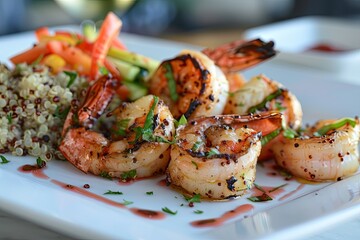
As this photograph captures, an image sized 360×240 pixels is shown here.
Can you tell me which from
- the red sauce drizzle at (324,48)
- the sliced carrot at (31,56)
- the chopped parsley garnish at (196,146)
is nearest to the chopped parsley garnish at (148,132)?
the chopped parsley garnish at (196,146)

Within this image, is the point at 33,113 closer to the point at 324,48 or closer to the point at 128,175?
the point at 128,175

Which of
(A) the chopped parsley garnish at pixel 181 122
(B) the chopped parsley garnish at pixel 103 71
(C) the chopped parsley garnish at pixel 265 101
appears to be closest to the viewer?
(A) the chopped parsley garnish at pixel 181 122

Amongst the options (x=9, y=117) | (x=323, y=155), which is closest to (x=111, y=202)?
(x=9, y=117)

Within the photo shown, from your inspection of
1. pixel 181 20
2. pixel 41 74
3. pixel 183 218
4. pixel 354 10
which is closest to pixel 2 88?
pixel 41 74

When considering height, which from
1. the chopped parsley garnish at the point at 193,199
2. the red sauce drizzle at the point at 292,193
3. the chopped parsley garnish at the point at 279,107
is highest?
the chopped parsley garnish at the point at 279,107

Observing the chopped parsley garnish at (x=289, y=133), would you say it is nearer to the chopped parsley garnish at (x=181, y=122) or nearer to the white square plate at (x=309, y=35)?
the chopped parsley garnish at (x=181, y=122)

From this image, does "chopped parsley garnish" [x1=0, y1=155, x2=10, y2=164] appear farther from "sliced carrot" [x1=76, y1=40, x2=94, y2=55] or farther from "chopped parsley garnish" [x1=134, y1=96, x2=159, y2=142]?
"sliced carrot" [x1=76, y1=40, x2=94, y2=55]
